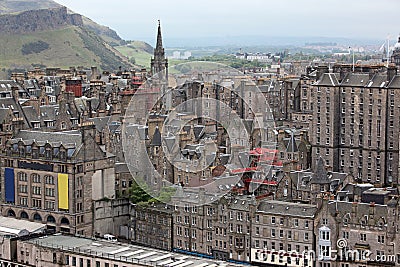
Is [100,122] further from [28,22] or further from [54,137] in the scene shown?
[28,22]

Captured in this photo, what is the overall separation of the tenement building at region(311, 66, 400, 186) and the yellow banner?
23.6 metres

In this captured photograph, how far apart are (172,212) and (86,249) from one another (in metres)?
8.79

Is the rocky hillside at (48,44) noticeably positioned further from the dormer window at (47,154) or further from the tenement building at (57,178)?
the dormer window at (47,154)

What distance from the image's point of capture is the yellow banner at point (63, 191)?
63688 millimetres

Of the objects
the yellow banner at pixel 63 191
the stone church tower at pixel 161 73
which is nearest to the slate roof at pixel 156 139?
the yellow banner at pixel 63 191

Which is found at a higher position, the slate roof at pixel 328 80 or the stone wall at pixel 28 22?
the stone wall at pixel 28 22

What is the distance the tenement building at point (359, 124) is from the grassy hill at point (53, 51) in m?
104

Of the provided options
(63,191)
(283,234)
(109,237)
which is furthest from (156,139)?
(283,234)

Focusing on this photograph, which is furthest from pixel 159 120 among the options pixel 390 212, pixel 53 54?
pixel 53 54

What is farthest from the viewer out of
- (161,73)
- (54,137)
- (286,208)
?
(161,73)

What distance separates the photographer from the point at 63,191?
2514 inches

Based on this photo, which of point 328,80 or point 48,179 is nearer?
point 48,179

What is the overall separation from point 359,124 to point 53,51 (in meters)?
118

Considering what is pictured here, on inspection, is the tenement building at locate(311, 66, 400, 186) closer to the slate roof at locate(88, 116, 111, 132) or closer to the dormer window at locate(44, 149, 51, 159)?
the slate roof at locate(88, 116, 111, 132)
